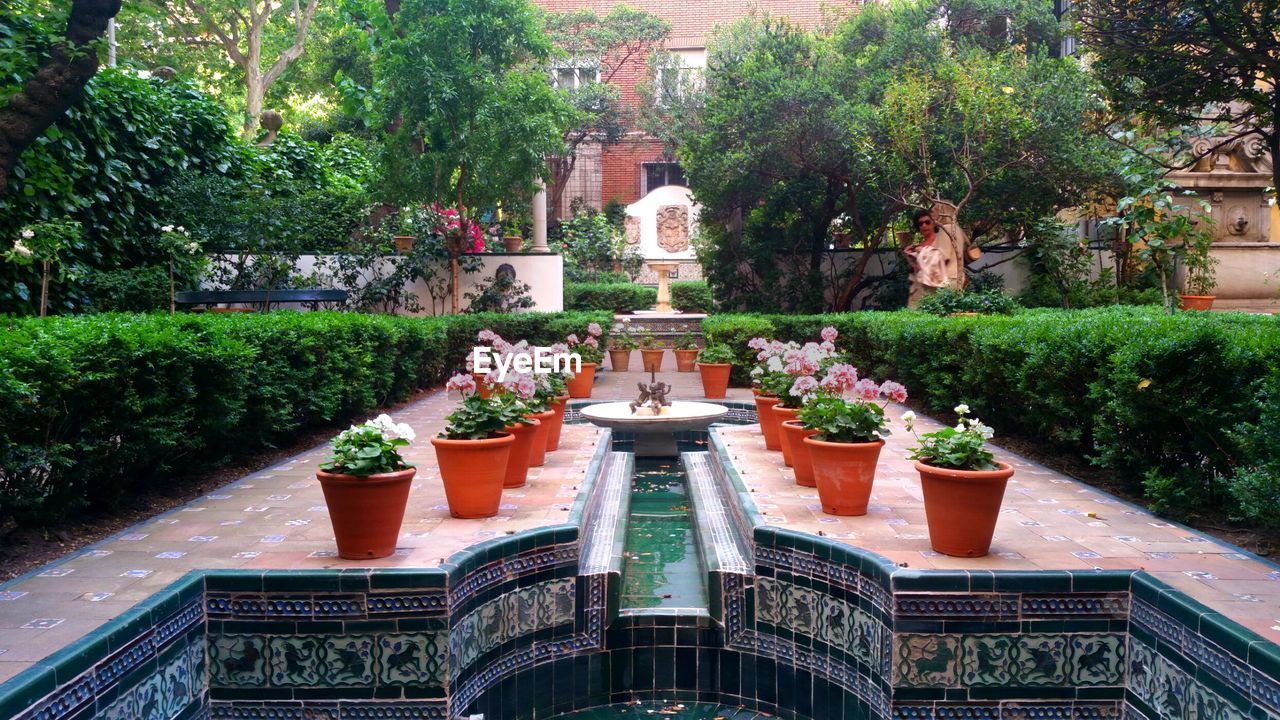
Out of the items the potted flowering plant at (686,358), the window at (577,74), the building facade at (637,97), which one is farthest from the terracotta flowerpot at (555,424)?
the building facade at (637,97)

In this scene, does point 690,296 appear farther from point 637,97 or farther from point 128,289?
point 128,289

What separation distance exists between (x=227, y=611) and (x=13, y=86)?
5.80 meters

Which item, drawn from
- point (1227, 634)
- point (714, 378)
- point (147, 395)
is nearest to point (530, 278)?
point (714, 378)

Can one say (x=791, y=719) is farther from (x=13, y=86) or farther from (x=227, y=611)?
(x=13, y=86)

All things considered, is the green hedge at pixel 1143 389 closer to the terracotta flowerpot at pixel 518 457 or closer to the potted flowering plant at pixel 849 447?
the potted flowering plant at pixel 849 447

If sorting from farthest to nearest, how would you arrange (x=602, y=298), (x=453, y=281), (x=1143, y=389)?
(x=602, y=298) < (x=453, y=281) < (x=1143, y=389)

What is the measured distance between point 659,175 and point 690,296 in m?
7.61

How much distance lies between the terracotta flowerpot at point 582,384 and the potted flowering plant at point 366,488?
6.96m

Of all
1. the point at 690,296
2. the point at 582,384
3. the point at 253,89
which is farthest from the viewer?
the point at 690,296

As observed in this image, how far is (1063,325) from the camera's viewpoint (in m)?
5.66

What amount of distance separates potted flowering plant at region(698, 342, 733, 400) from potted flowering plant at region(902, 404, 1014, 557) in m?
6.82

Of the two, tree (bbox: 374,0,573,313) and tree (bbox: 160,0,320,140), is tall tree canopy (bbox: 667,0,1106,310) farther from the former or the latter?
tree (bbox: 160,0,320,140)

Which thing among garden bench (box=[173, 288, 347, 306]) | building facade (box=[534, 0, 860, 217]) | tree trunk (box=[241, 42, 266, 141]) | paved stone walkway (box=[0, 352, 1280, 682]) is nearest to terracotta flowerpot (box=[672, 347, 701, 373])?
garden bench (box=[173, 288, 347, 306])

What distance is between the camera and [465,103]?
12414 millimetres
